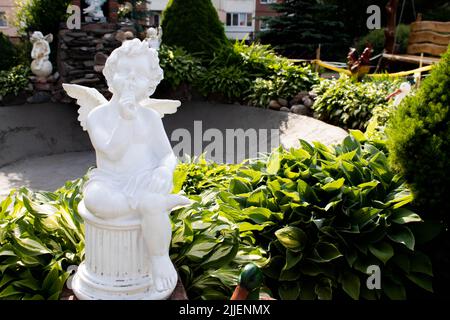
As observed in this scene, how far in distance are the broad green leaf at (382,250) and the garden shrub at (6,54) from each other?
9.21 meters

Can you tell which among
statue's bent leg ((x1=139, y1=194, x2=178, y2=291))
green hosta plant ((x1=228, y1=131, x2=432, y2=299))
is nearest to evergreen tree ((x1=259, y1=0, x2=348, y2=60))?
green hosta plant ((x1=228, y1=131, x2=432, y2=299))

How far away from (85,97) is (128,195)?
836mm

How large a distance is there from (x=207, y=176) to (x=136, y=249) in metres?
2.47

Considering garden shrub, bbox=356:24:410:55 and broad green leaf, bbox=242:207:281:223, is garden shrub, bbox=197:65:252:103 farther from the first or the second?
garden shrub, bbox=356:24:410:55

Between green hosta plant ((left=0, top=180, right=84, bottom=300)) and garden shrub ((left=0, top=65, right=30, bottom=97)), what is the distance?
620cm

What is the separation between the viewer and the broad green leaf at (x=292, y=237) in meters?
3.52

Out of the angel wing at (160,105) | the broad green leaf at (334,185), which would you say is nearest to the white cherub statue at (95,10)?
the angel wing at (160,105)

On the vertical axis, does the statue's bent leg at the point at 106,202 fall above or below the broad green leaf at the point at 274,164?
above

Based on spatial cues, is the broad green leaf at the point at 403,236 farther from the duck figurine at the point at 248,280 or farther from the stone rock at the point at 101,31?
the stone rock at the point at 101,31

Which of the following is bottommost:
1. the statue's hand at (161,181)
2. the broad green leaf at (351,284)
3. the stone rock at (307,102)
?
the broad green leaf at (351,284)

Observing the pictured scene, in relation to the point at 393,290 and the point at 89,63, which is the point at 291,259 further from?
the point at 89,63

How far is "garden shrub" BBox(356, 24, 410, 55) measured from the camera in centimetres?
1647

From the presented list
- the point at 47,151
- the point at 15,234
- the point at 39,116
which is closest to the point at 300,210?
the point at 15,234

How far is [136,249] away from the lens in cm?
261
